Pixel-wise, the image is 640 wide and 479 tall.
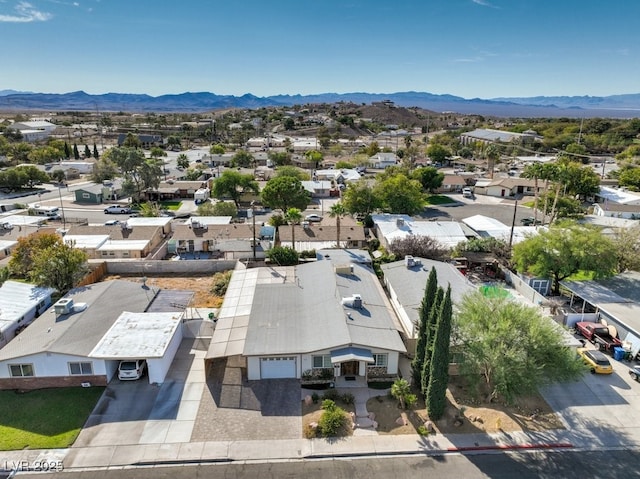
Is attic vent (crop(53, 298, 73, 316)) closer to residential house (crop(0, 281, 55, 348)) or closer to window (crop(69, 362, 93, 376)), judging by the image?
residential house (crop(0, 281, 55, 348))

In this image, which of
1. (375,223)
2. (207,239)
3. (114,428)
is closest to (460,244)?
(375,223)

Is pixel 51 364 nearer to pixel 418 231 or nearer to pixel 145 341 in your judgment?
pixel 145 341

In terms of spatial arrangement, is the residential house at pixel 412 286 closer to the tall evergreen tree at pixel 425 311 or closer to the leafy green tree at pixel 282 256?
→ the tall evergreen tree at pixel 425 311

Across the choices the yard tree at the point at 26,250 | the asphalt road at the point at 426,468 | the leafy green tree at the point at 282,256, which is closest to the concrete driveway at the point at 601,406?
the asphalt road at the point at 426,468

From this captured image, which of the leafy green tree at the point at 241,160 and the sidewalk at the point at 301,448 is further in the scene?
the leafy green tree at the point at 241,160

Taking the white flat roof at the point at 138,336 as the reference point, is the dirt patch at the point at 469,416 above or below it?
below

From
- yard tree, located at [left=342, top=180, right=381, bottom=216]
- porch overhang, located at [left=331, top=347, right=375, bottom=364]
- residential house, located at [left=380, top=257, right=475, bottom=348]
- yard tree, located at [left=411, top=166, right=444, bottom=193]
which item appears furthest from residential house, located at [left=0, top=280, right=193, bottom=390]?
yard tree, located at [left=411, top=166, right=444, bottom=193]

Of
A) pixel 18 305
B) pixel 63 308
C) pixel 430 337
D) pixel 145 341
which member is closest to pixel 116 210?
pixel 18 305

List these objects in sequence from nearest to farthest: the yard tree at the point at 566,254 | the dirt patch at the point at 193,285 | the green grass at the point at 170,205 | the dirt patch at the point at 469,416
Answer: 1. the dirt patch at the point at 469,416
2. the yard tree at the point at 566,254
3. the dirt patch at the point at 193,285
4. the green grass at the point at 170,205
